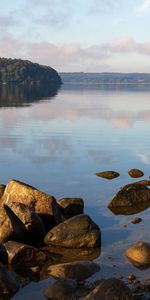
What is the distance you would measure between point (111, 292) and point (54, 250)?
16.5 ft

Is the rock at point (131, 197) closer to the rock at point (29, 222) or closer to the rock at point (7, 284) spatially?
the rock at point (29, 222)

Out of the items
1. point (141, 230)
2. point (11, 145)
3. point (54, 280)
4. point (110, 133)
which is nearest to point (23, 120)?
point (110, 133)

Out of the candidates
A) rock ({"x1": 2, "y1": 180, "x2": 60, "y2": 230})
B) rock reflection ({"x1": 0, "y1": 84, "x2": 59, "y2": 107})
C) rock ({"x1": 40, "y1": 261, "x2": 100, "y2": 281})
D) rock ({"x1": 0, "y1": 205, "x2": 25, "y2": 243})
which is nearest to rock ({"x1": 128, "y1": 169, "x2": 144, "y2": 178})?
rock ({"x1": 2, "y1": 180, "x2": 60, "y2": 230})

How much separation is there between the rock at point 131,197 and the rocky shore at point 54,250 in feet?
0.14

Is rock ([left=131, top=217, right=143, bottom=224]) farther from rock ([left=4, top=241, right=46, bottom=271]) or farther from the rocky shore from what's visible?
rock ([left=4, top=241, right=46, bottom=271])

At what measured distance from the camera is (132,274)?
43.9ft

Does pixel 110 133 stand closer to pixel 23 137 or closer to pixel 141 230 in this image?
pixel 23 137

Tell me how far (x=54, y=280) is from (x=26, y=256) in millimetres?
1741

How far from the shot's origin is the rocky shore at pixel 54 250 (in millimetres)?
12008

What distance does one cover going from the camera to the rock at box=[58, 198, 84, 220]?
750 inches

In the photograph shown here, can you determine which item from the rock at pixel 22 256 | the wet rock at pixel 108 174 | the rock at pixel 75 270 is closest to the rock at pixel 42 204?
the rock at pixel 22 256

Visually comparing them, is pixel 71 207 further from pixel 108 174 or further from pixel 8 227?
pixel 108 174

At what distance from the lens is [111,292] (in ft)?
35.4

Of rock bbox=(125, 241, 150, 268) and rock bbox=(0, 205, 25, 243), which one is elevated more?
rock bbox=(0, 205, 25, 243)
